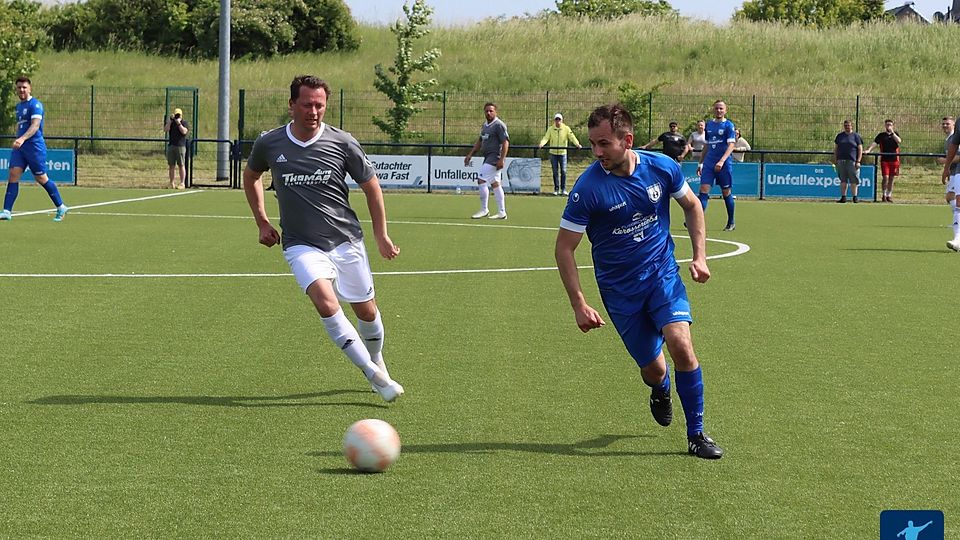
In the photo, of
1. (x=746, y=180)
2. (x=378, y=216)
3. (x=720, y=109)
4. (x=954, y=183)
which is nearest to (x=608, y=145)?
(x=378, y=216)

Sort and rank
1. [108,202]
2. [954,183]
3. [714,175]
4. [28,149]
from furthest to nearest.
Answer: [108,202]
[714,175]
[28,149]
[954,183]

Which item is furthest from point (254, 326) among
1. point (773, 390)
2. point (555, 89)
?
point (555, 89)

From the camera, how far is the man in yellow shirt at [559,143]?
31891mm

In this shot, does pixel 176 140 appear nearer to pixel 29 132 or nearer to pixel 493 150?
pixel 493 150

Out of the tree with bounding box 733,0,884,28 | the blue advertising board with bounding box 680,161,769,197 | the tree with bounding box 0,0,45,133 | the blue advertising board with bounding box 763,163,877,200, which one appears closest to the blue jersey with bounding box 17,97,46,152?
the blue advertising board with bounding box 680,161,769,197

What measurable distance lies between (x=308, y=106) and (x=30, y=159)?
14055mm

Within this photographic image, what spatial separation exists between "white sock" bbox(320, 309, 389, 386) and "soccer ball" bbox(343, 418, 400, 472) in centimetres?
154

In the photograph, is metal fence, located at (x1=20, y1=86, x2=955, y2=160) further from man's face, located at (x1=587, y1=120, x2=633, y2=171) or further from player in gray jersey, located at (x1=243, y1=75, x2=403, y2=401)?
man's face, located at (x1=587, y1=120, x2=633, y2=171)

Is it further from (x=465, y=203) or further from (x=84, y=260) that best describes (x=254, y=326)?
(x=465, y=203)

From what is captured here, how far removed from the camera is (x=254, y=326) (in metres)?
11.0

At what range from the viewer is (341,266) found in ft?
27.4

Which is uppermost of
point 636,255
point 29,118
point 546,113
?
point 546,113

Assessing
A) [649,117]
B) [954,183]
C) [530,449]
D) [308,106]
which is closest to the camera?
[530,449]

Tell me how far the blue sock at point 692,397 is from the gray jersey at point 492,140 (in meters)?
18.0
